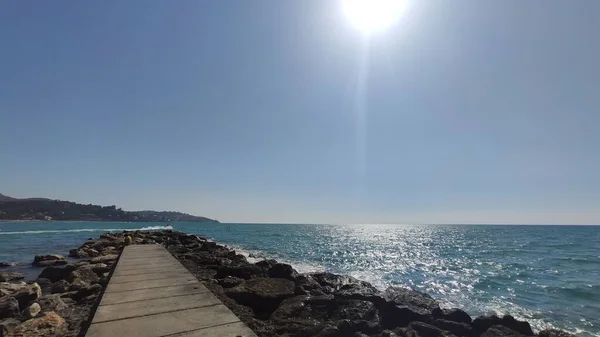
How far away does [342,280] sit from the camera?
11570 millimetres

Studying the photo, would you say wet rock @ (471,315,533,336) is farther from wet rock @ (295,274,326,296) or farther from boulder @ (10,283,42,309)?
boulder @ (10,283,42,309)

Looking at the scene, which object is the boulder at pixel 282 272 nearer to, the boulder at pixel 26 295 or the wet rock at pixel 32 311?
the wet rock at pixel 32 311

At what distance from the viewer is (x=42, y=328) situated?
5.96 metres

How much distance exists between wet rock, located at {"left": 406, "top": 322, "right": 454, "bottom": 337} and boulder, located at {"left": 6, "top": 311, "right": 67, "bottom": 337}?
6611mm

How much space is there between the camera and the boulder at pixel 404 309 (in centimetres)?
753

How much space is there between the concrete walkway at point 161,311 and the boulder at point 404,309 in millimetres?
4099

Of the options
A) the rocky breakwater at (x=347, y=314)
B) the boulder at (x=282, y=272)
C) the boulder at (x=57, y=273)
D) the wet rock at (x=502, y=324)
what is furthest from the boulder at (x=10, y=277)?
the wet rock at (x=502, y=324)

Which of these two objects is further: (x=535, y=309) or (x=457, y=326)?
(x=535, y=309)

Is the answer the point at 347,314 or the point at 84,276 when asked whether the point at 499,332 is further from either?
the point at 84,276

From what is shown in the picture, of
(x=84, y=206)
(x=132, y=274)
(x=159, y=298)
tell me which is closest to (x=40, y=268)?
(x=132, y=274)

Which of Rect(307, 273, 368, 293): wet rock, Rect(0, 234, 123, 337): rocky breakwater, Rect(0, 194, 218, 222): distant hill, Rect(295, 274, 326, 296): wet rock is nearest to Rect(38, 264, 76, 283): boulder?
Rect(0, 234, 123, 337): rocky breakwater

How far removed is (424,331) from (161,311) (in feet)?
16.5

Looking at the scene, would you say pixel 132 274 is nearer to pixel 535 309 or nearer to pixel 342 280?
pixel 342 280

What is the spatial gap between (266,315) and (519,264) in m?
27.1
